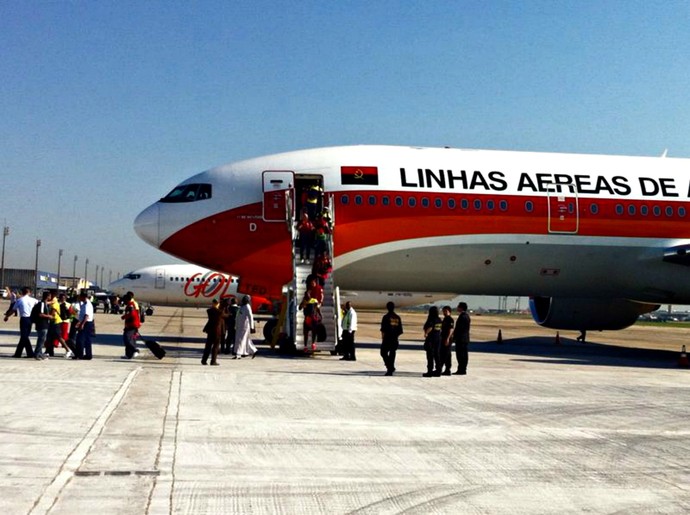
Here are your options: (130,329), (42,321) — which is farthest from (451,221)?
(42,321)

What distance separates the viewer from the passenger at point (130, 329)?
20983mm

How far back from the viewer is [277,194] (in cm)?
2541

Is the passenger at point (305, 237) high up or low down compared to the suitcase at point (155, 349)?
up

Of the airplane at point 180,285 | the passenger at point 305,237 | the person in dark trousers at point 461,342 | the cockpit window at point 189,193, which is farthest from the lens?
the airplane at point 180,285

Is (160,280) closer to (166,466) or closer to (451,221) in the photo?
(451,221)

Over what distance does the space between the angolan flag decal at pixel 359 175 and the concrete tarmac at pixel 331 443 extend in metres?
9.03

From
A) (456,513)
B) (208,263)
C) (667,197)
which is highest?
(667,197)

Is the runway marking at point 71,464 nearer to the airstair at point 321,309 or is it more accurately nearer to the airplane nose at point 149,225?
the airstair at point 321,309

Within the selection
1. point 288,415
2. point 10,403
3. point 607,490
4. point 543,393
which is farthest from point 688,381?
point 10,403

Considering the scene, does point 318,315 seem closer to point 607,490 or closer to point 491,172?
point 491,172

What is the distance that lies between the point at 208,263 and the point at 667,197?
1466 centimetres

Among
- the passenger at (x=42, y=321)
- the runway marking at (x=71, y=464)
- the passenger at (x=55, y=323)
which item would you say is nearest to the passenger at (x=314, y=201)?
the passenger at (x=55, y=323)

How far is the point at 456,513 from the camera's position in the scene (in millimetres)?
6711

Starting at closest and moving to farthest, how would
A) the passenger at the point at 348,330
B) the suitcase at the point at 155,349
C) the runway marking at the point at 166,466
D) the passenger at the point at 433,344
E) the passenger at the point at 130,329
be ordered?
1. the runway marking at the point at 166,466
2. the passenger at the point at 433,344
3. the suitcase at the point at 155,349
4. the passenger at the point at 130,329
5. the passenger at the point at 348,330
